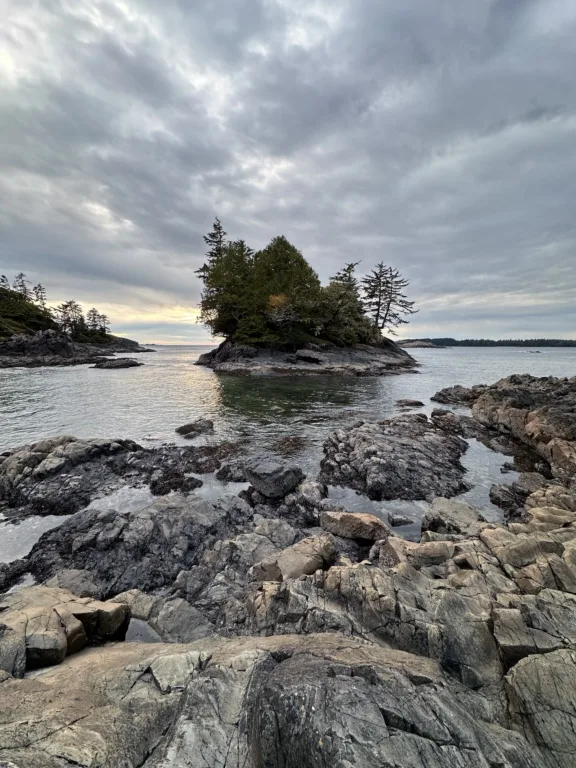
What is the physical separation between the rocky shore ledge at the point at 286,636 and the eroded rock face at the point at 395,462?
51 cm

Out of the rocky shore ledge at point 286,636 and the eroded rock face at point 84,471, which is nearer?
the rocky shore ledge at point 286,636

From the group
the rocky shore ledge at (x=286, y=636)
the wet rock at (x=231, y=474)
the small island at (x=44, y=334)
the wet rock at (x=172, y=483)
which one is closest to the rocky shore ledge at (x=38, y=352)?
the small island at (x=44, y=334)

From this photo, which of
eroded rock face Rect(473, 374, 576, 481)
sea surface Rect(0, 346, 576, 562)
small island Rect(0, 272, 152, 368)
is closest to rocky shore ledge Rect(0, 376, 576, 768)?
sea surface Rect(0, 346, 576, 562)

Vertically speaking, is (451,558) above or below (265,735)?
below

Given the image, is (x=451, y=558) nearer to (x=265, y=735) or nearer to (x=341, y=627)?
(x=341, y=627)

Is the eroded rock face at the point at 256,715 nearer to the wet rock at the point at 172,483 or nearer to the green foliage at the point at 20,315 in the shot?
the wet rock at the point at 172,483

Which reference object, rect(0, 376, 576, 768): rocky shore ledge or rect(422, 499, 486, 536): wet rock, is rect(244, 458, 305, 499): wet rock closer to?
rect(0, 376, 576, 768): rocky shore ledge

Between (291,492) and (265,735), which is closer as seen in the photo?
(265,735)

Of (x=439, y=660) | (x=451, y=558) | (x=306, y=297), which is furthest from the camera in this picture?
(x=306, y=297)

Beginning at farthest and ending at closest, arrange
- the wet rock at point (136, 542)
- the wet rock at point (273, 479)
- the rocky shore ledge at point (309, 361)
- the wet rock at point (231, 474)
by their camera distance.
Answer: the rocky shore ledge at point (309, 361) < the wet rock at point (231, 474) < the wet rock at point (273, 479) < the wet rock at point (136, 542)

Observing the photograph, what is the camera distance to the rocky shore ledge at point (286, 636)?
2.91 m

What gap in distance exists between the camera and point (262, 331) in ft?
177

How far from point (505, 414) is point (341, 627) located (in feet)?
60.0

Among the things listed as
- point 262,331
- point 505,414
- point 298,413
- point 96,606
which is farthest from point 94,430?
point 262,331
